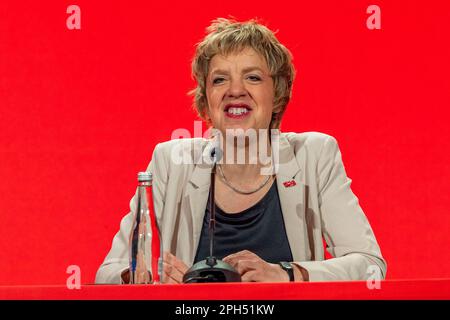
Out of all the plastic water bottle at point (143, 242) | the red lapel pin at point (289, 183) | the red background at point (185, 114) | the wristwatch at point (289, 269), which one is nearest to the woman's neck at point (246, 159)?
the red lapel pin at point (289, 183)

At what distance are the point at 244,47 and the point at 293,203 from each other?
514mm

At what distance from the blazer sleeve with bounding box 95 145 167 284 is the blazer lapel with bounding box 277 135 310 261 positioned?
37 centimetres

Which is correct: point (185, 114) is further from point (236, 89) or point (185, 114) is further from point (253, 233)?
point (253, 233)

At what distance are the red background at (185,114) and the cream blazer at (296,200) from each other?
25cm

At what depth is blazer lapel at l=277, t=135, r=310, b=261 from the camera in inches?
85.1

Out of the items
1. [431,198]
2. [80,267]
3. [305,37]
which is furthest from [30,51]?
[431,198]

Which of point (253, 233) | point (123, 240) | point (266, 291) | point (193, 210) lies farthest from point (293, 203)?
point (266, 291)

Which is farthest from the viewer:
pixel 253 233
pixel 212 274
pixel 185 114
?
pixel 185 114

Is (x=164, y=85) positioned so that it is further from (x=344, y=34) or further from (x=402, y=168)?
(x=402, y=168)

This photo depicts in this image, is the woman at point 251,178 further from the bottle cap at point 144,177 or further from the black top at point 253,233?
the bottle cap at point 144,177

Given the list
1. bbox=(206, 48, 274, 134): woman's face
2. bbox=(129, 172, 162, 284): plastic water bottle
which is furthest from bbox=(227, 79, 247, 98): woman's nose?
bbox=(129, 172, 162, 284): plastic water bottle

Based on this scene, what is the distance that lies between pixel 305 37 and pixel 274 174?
55 cm

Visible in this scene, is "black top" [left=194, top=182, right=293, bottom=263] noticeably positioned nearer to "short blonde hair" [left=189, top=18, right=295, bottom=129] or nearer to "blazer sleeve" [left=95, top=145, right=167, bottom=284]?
"blazer sleeve" [left=95, top=145, right=167, bottom=284]

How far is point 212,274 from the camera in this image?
1.34 metres
